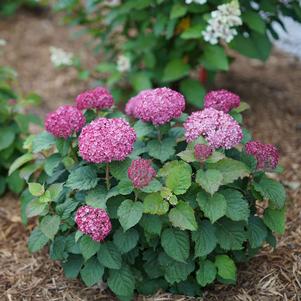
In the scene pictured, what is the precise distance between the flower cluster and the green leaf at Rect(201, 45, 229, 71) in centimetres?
16

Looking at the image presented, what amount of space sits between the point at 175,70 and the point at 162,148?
133 cm

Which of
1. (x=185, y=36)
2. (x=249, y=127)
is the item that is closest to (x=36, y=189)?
(x=185, y=36)

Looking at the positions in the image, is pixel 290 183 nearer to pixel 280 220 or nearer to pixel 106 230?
pixel 280 220

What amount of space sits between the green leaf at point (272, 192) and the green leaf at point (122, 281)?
23.3 inches

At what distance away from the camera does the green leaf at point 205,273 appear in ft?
6.75

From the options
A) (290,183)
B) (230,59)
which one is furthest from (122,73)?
(290,183)

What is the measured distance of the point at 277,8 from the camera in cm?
325

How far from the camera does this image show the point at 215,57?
316 centimetres

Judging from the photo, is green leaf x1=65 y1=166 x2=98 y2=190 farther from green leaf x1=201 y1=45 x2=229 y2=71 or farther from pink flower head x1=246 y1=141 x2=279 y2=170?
green leaf x1=201 y1=45 x2=229 y2=71

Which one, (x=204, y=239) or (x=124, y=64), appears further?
(x=124, y=64)

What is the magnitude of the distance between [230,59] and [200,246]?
1.96 meters

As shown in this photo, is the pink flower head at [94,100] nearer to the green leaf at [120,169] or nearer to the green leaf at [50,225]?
the green leaf at [120,169]

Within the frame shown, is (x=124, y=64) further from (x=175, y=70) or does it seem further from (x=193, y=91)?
(x=193, y=91)

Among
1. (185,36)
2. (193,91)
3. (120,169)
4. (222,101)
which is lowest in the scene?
(193,91)
